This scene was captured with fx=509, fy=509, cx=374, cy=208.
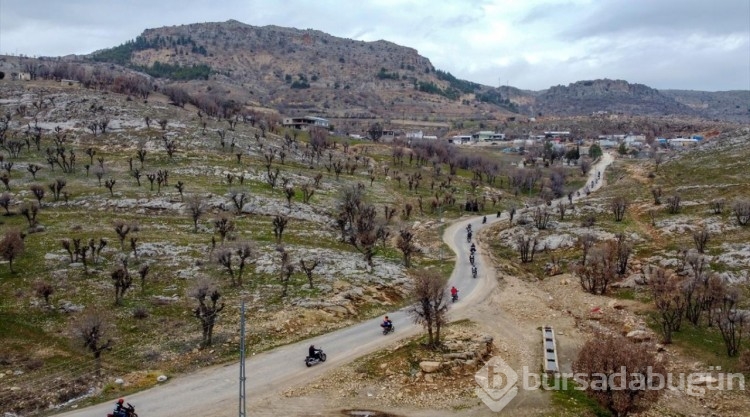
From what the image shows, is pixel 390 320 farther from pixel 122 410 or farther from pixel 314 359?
pixel 122 410

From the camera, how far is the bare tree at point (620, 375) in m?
24.0

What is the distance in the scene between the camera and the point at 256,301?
43.4m

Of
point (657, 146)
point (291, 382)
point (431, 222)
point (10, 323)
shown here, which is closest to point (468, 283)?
point (291, 382)

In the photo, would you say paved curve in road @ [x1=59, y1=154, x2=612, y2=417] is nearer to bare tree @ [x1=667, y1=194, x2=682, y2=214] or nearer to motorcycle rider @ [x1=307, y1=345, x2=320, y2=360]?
motorcycle rider @ [x1=307, y1=345, x2=320, y2=360]

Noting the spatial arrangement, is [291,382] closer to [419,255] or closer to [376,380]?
[376,380]

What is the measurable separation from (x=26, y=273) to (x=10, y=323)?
10.3 meters

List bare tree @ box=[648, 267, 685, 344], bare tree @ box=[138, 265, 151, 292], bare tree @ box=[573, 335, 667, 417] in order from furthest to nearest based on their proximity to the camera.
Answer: bare tree @ box=[138, 265, 151, 292]
bare tree @ box=[648, 267, 685, 344]
bare tree @ box=[573, 335, 667, 417]

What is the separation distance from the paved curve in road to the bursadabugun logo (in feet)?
23.4

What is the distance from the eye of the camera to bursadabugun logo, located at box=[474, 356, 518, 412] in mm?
29413

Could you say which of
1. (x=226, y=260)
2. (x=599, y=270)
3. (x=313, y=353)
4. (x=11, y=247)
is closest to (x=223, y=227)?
(x=226, y=260)

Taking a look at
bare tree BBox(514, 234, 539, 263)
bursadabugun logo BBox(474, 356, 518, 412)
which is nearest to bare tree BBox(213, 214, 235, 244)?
bursadabugun logo BBox(474, 356, 518, 412)

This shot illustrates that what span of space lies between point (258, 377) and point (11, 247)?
30855mm

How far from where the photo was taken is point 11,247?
4681 cm

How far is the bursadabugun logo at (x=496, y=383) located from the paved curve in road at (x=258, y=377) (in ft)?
23.4
